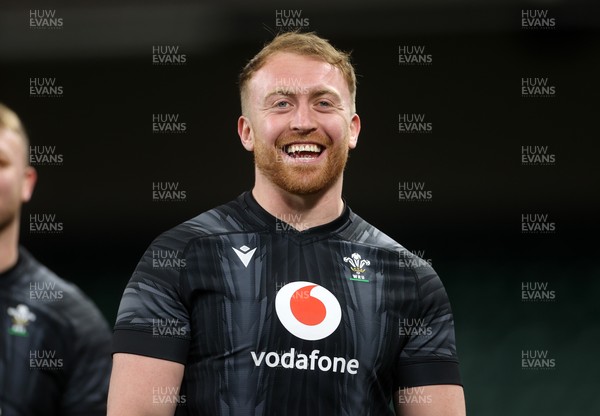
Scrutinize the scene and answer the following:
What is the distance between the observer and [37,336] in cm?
333

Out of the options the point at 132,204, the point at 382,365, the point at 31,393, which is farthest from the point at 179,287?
the point at 132,204

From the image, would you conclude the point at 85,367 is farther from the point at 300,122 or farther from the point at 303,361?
the point at 300,122

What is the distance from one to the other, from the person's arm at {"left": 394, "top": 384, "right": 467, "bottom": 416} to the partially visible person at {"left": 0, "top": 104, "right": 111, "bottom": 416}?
3.57ft

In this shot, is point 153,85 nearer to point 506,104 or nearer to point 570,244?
point 506,104

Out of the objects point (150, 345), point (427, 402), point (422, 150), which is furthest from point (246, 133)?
point (422, 150)

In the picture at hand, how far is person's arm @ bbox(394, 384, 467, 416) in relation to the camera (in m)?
2.65

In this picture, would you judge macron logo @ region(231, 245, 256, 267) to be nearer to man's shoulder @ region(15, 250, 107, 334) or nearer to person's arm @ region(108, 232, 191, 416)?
person's arm @ region(108, 232, 191, 416)

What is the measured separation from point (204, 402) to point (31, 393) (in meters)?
0.95

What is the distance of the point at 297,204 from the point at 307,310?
34 centimetres

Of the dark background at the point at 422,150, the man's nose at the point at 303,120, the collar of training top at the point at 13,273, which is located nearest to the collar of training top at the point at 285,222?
the man's nose at the point at 303,120

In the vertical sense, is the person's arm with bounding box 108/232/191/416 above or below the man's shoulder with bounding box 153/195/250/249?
below

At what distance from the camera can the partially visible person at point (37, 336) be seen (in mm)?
3168

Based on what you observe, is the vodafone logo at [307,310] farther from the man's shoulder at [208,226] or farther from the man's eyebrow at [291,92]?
the man's eyebrow at [291,92]

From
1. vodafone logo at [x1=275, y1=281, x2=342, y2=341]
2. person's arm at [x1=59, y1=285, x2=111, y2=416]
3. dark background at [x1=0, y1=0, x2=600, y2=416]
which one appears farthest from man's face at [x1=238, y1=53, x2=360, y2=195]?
dark background at [x1=0, y1=0, x2=600, y2=416]
